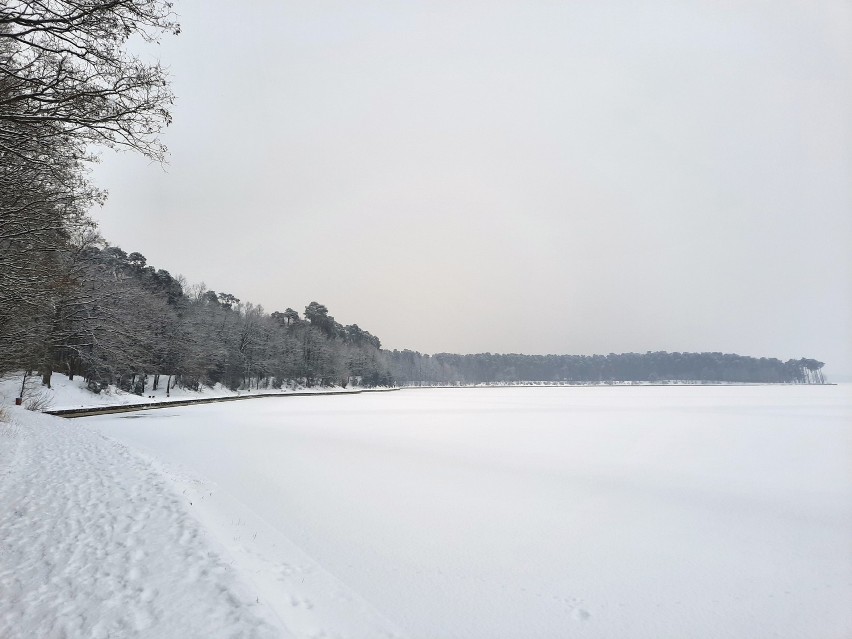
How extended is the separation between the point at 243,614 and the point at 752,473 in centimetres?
1438

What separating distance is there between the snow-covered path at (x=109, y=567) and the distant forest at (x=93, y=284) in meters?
4.42

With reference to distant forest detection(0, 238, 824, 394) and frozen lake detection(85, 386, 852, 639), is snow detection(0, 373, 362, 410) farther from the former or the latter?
frozen lake detection(85, 386, 852, 639)

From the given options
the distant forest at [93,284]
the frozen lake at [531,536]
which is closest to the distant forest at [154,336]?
the distant forest at [93,284]

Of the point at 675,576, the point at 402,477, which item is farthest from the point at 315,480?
the point at 675,576

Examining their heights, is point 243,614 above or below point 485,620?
above

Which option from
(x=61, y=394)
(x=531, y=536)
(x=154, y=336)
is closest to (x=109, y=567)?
(x=531, y=536)

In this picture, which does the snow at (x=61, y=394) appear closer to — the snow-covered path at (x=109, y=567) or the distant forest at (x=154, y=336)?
the distant forest at (x=154, y=336)

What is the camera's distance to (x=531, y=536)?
316 inches

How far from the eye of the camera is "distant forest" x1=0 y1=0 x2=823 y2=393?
5.06 m

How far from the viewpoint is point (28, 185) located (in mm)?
8719

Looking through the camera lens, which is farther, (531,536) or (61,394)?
(61,394)

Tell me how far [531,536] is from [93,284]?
42.6 meters

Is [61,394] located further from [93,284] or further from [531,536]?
[531,536]

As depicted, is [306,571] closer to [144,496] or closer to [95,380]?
[144,496]
